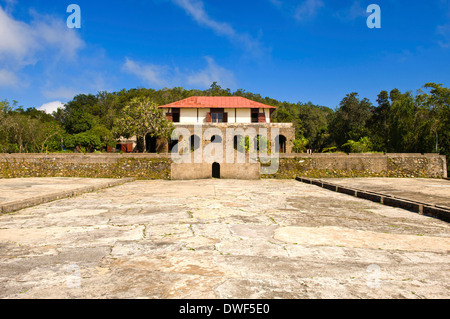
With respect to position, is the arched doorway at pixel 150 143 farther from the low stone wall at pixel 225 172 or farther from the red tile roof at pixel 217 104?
the low stone wall at pixel 225 172

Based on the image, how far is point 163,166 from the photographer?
14.8 metres

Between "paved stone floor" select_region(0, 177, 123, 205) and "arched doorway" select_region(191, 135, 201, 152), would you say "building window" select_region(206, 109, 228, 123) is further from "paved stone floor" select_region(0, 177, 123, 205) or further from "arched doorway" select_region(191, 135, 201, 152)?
"paved stone floor" select_region(0, 177, 123, 205)

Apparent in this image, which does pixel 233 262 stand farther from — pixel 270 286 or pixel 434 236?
pixel 434 236

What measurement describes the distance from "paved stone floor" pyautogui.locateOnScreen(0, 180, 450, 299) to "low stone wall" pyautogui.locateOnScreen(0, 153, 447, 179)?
30.5 feet

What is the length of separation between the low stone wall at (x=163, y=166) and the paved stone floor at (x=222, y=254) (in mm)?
9297

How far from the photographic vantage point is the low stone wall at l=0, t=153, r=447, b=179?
14.7 m

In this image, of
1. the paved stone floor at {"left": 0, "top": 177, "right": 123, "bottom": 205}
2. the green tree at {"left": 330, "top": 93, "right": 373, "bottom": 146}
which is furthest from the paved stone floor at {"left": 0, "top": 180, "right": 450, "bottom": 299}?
the green tree at {"left": 330, "top": 93, "right": 373, "bottom": 146}

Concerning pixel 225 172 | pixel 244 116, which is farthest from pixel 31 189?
pixel 244 116

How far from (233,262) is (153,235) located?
139 centimetres

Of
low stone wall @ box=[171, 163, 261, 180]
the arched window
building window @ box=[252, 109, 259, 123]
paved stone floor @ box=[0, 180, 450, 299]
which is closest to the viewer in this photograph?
paved stone floor @ box=[0, 180, 450, 299]

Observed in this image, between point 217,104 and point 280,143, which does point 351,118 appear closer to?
point 280,143

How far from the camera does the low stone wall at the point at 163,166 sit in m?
14.7

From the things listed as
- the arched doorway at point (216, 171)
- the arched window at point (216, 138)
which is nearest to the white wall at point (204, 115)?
the arched window at point (216, 138)
